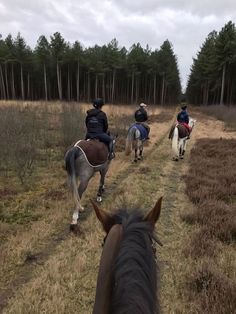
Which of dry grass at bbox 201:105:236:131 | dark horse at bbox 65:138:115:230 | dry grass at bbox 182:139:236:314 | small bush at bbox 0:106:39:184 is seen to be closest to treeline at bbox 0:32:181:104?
dry grass at bbox 201:105:236:131

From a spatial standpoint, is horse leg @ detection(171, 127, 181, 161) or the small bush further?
horse leg @ detection(171, 127, 181, 161)

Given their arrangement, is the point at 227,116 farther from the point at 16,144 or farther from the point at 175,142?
the point at 16,144

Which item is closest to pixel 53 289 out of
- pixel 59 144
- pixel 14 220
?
pixel 14 220

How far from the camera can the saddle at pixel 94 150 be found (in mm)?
7090

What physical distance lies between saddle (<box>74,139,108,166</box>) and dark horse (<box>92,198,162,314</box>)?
5.01 meters

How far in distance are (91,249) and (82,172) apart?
6.04 ft

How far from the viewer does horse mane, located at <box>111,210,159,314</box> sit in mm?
1670

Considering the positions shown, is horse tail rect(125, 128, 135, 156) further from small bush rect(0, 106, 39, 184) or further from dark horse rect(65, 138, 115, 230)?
dark horse rect(65, 138, 115, 230)

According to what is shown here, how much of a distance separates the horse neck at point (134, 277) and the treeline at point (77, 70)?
55.1 metres

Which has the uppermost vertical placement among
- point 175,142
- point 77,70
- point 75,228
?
point 77,70

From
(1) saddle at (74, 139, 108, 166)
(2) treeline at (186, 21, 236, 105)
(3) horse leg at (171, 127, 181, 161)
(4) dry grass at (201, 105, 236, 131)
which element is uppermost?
(2) treeline at (186, 21, 236, 105)

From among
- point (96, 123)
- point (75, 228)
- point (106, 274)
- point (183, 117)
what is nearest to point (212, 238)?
point (75, 228)

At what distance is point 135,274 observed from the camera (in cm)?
176

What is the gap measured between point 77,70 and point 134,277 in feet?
209
